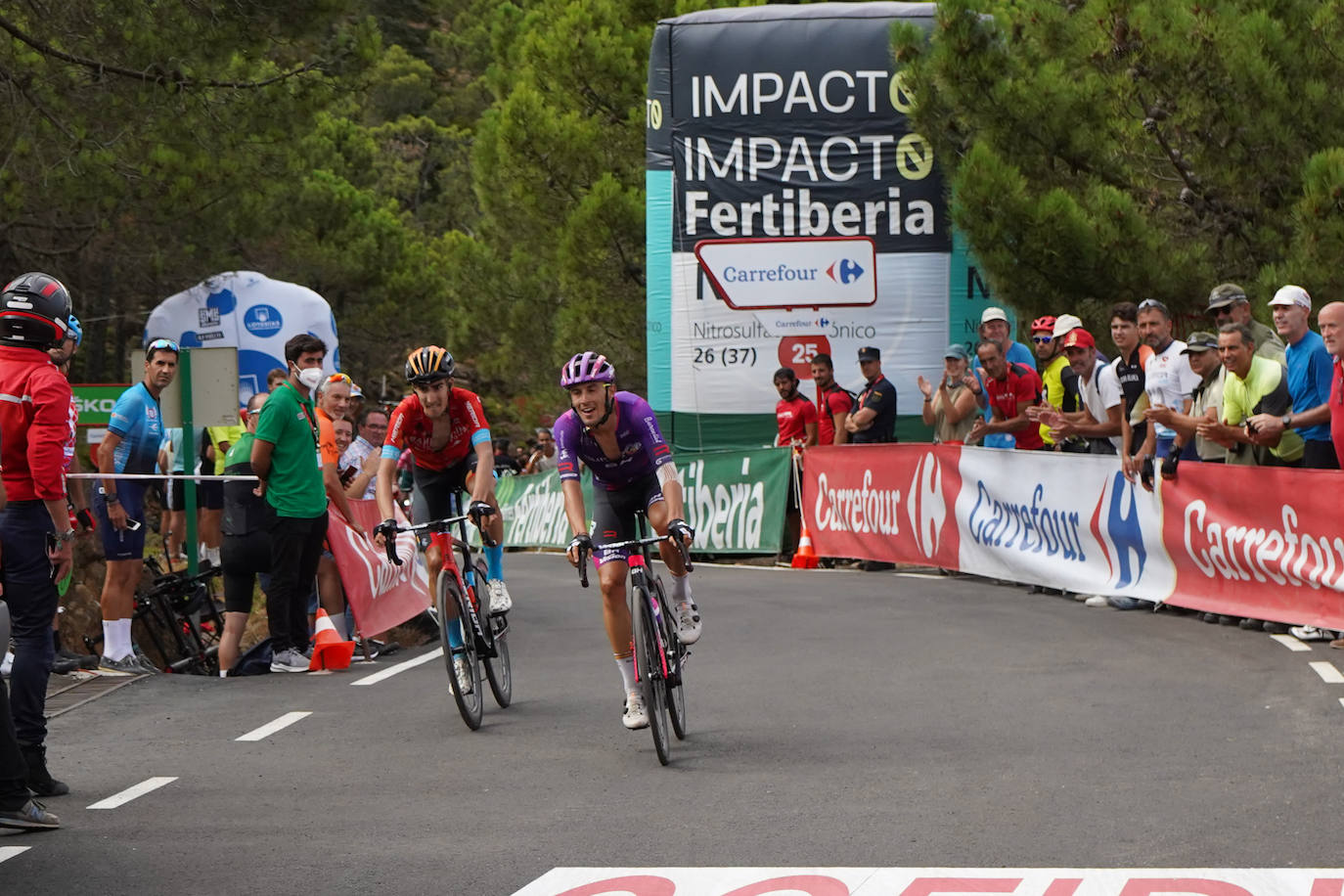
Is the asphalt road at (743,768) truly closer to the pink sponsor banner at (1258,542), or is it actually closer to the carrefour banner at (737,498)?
the pink sponsor banner at (1258,542)

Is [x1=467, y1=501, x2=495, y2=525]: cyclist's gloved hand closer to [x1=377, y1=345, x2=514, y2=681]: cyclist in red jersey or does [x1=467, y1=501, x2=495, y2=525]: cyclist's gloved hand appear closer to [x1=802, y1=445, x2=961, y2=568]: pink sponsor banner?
[x1=377, y1=345, x2=514, y2=681]: cyclist in red jersey

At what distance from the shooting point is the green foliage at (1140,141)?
18969 millimetres

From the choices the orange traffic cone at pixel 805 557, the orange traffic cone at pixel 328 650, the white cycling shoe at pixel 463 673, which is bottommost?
the orange traffic cone at pixel 805 557

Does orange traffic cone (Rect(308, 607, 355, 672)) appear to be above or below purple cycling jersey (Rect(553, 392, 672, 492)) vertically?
below

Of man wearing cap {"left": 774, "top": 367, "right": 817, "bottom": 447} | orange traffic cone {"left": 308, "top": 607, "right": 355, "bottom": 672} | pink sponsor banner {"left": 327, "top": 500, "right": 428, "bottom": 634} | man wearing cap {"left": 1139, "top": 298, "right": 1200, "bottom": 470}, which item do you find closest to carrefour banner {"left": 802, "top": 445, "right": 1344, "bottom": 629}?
man wearing cap {"left": 1139, "top": 298, "right": 1200, "bottom": 470}

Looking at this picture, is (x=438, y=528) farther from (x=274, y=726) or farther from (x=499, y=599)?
(x=274, y=726)

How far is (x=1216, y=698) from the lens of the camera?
9969mm

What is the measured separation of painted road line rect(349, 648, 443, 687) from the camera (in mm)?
11953

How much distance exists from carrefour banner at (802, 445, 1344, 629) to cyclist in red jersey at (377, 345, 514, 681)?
212 inches

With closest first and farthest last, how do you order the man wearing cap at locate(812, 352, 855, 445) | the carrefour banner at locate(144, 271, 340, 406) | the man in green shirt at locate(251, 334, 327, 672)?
1. the man in green shirt at locate(251, 334, 327, 672)
2. the man wearing cap at locate(812, 352, 855, 445)
3. the carrefour banner at locate(144, 271, 340, 406)

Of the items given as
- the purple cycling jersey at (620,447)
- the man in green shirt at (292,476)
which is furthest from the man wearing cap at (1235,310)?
the man in green shirt at (292,476)

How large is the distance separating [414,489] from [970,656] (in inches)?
143

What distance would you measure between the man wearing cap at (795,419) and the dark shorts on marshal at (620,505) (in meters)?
11.4

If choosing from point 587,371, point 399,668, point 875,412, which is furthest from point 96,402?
point 587,371
